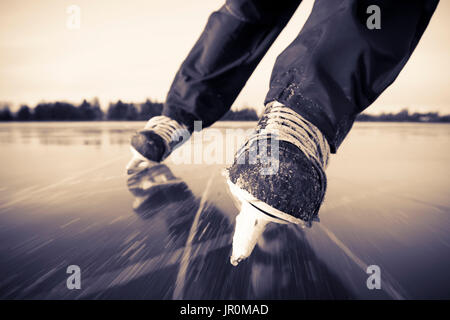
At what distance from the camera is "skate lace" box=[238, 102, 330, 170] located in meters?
0.44

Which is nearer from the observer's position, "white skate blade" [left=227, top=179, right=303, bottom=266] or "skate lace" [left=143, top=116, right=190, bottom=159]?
"white skate blade" [left=227, top=179, right=303, bottom=266]

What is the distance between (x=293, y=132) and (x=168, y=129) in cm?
72

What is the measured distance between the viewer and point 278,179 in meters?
0.39

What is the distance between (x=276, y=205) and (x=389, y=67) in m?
0.36

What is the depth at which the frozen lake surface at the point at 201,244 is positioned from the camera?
0.37m

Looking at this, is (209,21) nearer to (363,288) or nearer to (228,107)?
(228,107)

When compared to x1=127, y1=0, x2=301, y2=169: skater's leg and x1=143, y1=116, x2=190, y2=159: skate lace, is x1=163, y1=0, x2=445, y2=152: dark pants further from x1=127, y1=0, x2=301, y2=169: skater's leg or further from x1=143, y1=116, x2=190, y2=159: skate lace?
x1=143, y1=116, x2=190, y2=159: skate lace

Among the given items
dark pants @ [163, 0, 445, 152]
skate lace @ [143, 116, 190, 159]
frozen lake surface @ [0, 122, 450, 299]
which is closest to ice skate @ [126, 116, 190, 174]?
skate lace @ [143, 116, 190, 159]

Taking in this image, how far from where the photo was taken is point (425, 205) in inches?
28.1

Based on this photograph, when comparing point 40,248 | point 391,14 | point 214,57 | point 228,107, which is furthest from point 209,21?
point 40,248

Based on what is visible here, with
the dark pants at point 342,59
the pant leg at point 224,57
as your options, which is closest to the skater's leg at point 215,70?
the pant leg at point 224,57

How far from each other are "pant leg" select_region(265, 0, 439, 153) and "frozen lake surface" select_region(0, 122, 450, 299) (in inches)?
9.2

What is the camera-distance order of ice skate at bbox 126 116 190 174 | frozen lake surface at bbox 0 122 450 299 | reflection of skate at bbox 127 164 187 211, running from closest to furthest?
frozen lake surface at bbox 0 122 450 299
reflection of skate at bbox 127 164 187 211
ice skate at bbox 126 116 190 174

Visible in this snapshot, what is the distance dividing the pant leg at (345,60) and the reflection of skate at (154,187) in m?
0.48
